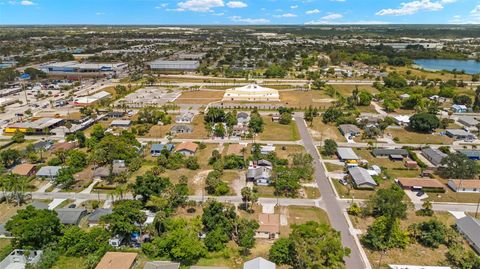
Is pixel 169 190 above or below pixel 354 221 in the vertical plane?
above

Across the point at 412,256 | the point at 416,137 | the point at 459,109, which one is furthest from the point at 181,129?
the point at 459,109

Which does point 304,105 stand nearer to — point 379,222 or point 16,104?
point 379,222

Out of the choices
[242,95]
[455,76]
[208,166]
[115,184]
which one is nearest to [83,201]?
[115,184]

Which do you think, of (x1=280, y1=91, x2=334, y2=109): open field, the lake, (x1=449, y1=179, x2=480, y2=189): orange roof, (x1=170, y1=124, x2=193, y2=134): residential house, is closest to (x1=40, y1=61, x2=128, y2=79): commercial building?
(x1=280, y1=91, x2=334, y2=109): open field

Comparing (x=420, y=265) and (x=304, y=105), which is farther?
(x=304, y=105)

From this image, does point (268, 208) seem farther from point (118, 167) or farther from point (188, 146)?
point (118, 167)

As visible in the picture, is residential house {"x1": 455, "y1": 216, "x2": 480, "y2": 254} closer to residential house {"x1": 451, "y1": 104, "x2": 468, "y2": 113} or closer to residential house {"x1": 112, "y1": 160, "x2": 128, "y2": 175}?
residential house {"x1": 112, "y1": 160, "x2": 128, "y2": 175}
